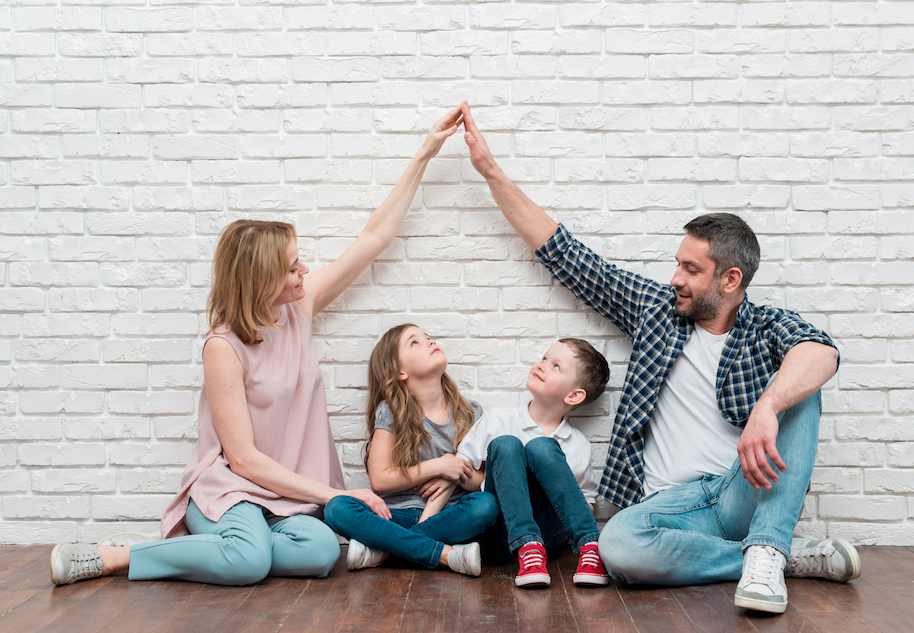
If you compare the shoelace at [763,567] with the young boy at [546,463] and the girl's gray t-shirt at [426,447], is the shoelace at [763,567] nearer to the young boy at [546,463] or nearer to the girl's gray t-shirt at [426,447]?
the young boy at [546,463]

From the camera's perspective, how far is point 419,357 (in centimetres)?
232

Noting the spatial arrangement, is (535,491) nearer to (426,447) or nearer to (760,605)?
(426,447)

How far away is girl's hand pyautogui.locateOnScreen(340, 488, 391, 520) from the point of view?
7.06ft

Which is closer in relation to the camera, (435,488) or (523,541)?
(523,541)

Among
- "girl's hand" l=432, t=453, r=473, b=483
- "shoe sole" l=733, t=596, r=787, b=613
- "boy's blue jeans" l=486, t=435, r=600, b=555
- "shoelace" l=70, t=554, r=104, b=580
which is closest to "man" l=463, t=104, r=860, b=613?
"shoe sole" l=733, t=596, r=787, b=613

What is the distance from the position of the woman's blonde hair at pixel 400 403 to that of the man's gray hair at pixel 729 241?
976 millimetres

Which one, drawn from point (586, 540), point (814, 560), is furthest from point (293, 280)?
point (814, 560)

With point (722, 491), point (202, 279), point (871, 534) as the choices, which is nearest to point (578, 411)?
point (722, 491)

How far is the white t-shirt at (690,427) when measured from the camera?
2174mm

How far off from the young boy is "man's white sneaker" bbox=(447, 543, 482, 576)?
0.36ft

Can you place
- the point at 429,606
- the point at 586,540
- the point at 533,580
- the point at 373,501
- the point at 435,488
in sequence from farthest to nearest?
the point at 435,488, the point at 373,501, the point at 586,540, the point at 533,580, the point at 429,606

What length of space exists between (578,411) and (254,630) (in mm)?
1323

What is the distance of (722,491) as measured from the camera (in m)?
2.05

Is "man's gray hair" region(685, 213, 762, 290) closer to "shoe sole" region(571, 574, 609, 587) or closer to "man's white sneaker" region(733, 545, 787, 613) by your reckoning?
"man's white sneaker" region(733, 545, 787, 613)
